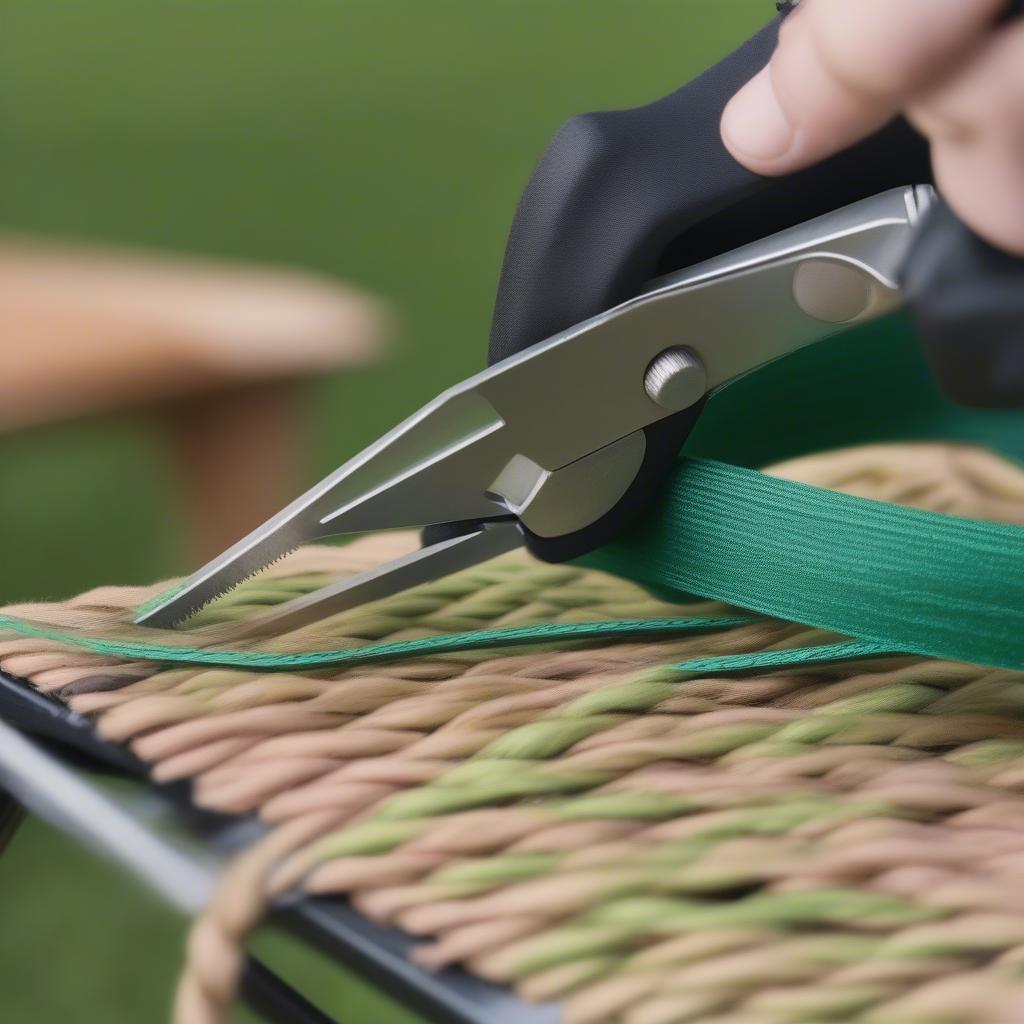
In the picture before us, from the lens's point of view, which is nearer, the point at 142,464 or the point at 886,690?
the point at 886,690

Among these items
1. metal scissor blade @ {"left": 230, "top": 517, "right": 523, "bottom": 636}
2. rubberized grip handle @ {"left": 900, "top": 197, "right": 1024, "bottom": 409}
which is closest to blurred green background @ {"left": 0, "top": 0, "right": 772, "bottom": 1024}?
metal scissor blade @ {"left": 230, "top": 517, "right": 523, "bottom": 636}

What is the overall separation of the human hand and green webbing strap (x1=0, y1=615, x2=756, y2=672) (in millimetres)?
164

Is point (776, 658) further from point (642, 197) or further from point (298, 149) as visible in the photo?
point (298, 149)

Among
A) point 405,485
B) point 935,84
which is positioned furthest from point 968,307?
point 405,485

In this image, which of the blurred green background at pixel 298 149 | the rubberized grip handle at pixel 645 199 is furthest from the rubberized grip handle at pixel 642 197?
the blurred green background at pixel 298 149

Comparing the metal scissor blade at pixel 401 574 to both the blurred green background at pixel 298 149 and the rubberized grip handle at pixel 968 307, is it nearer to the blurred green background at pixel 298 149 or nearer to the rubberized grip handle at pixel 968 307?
the rubberized grip handle at pixel 968 307

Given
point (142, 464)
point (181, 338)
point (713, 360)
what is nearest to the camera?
point (713, 360)

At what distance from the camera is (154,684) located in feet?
1.07

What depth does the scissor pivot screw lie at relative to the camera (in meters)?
0.33

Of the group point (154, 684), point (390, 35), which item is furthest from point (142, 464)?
point (154, 684)

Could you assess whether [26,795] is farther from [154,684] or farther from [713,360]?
[713,360]

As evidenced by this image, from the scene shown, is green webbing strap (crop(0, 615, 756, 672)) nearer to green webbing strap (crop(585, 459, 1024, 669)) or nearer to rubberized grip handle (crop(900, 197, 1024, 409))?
green webbing strap (crop(585, 459, 1024, 669))

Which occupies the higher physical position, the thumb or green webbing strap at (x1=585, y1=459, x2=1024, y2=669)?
Result: the thumb

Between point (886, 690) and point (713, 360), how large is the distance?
0.32ft
